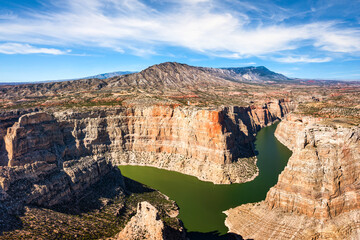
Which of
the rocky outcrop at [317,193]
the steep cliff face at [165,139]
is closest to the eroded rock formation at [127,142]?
the steep cliff face at [165,139]

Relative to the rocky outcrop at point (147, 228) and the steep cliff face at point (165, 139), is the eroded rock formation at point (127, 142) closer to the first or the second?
the steep cliff face at point (165, 139)

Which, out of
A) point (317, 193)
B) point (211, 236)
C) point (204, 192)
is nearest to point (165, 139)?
point (204, 192)

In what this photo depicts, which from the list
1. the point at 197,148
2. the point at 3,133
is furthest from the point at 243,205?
the point at 3,133

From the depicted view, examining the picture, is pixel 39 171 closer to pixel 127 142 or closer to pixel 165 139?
pixel 127 142

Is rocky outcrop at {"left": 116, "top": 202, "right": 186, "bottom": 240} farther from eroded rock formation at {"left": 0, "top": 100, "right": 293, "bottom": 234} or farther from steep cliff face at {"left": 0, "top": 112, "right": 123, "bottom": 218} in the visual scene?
eroded rock formation at {"left": 0, "top": 100, "right": 293, "bottom": 234}

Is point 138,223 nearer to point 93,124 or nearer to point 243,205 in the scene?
point 243,205

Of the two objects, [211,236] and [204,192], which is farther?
[204,192]
